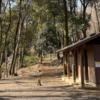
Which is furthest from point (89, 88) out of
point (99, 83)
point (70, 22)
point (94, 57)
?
point (70, 22)

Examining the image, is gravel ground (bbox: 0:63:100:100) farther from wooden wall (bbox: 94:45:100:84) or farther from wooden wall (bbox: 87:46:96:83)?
wooden wall (bbox: 87:46:96:83)

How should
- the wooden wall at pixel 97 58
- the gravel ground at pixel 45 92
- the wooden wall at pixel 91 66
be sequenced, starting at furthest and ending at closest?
1. the wooden wall at pixel 91 66
2. the wooden wall at pixel 97 58
3. the gravel ground at pixel 45 92

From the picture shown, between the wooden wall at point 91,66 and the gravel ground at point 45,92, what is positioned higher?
the wooden wall at point 91,66

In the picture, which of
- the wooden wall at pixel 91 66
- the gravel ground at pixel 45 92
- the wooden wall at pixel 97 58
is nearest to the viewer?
the gravel ground at pixel 45 92

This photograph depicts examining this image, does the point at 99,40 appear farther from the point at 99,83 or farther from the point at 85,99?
the point at 85,99

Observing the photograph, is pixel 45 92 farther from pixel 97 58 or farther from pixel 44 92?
pixel 97 58

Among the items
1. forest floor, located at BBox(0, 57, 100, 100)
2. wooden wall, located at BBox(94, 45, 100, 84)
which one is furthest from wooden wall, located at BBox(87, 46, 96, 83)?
forest floor, located at BBox(0, 57, 100, 100)

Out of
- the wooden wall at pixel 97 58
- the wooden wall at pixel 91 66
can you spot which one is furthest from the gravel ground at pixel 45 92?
the wooden wall at pixel 91 66

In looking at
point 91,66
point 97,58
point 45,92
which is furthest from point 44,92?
point 97,58

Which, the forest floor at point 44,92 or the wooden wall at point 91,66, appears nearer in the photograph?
the forest floor at point 44,92

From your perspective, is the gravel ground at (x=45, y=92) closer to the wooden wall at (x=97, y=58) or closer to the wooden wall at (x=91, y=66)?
the wooden wall at (x=97, y=58)

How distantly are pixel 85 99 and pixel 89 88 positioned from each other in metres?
2.11

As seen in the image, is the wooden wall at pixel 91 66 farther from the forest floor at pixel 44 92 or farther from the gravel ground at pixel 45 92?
the gravel ground at pixel 45 92

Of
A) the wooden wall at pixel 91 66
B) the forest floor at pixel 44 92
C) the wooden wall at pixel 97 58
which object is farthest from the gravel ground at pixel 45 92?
the wooden wall at pixel 91 66
